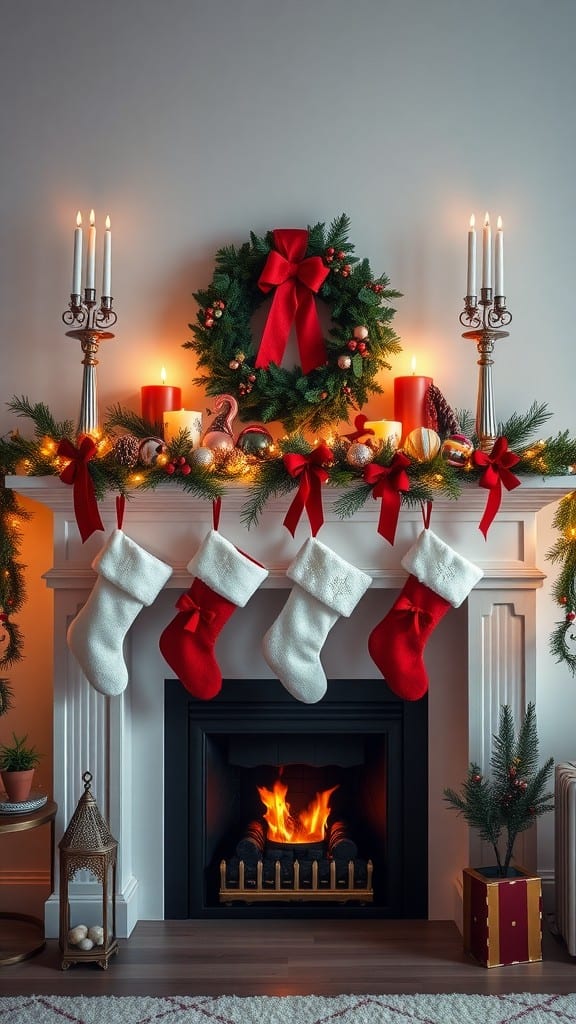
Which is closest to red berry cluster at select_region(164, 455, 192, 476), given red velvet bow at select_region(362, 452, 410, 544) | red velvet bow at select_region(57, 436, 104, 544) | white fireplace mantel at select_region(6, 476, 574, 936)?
white fireplace mantel at select_region(6, 476, 574, 936)

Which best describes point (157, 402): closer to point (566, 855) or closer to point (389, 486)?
point (389, 486)

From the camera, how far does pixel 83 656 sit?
2.48 m

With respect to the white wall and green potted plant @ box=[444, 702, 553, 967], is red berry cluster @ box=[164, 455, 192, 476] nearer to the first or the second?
the white wall

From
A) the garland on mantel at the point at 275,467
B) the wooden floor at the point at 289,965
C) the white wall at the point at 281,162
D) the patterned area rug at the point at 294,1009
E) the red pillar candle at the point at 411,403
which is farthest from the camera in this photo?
the white wall at the point at 281,162

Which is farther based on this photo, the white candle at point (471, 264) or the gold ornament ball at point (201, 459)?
the white candle at point (471, 264)

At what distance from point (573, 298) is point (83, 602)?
1785mm

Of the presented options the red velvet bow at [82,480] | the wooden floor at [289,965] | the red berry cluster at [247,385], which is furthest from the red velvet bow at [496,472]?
the wooden floor at [289,965]

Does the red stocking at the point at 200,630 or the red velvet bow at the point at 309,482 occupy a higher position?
the red velvet bow at the point at 309,482

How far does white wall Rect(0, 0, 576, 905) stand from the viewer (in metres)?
2.80

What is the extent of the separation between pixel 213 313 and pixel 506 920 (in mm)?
1898

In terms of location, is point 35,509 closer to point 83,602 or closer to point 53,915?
point 83,602

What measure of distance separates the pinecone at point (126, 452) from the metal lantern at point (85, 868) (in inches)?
36.4

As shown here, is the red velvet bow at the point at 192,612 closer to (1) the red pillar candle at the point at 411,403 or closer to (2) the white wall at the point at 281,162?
(2) the white wall at the point at 281,162

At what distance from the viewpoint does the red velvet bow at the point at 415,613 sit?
2502 mm
